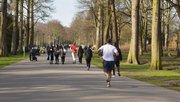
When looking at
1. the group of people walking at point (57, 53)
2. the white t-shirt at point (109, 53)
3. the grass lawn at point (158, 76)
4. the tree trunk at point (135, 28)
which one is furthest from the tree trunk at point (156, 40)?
the white t-shirt at point (109, 53)

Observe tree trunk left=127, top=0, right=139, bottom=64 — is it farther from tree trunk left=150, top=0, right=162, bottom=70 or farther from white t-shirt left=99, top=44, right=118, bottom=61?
white t-shirt left=99, top=44, right=118, bottom=61

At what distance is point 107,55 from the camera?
734 inches

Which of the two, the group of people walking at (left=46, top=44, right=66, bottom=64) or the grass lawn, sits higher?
the group of people walking at (left=46, top=44, right=66, bottom=64)

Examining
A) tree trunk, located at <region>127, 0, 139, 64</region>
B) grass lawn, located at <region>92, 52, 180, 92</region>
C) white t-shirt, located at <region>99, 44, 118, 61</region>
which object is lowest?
grass lawn, located at <region>92, 52, 180, 92</region>

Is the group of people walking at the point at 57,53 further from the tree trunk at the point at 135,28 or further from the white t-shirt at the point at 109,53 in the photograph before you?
the white t-shirt at the point at 109,53

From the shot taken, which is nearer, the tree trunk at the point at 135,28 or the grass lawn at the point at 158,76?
the grass lawn at the point at 158,76

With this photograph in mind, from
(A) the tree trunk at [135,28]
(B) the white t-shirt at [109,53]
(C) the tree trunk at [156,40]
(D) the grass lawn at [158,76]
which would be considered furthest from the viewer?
(A) the tree trunk at [135,28]

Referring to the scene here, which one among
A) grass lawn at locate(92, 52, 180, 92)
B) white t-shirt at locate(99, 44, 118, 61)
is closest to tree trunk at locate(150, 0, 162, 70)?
grass lawn at locate(92, 52, 180, 92)

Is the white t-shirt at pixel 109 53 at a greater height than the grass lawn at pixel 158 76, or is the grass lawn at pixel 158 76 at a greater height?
the white t-shirt at pixel 109 53

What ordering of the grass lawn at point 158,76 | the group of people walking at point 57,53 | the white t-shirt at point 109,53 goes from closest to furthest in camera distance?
the white t-shirt at point 109,53
the grass lawn at point 158,76
the group of people walking at point 57,53

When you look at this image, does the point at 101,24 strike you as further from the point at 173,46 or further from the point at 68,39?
the point at 68,39

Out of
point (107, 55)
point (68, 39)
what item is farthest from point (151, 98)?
point (68, 39)

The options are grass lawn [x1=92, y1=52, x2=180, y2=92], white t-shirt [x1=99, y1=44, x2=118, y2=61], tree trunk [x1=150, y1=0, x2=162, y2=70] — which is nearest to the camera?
white t-shirt [x1=99, y1=44, x2=118, y2=61]

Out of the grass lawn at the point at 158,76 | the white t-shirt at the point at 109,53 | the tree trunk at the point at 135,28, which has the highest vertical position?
the tree trunk at the point at 135,28
